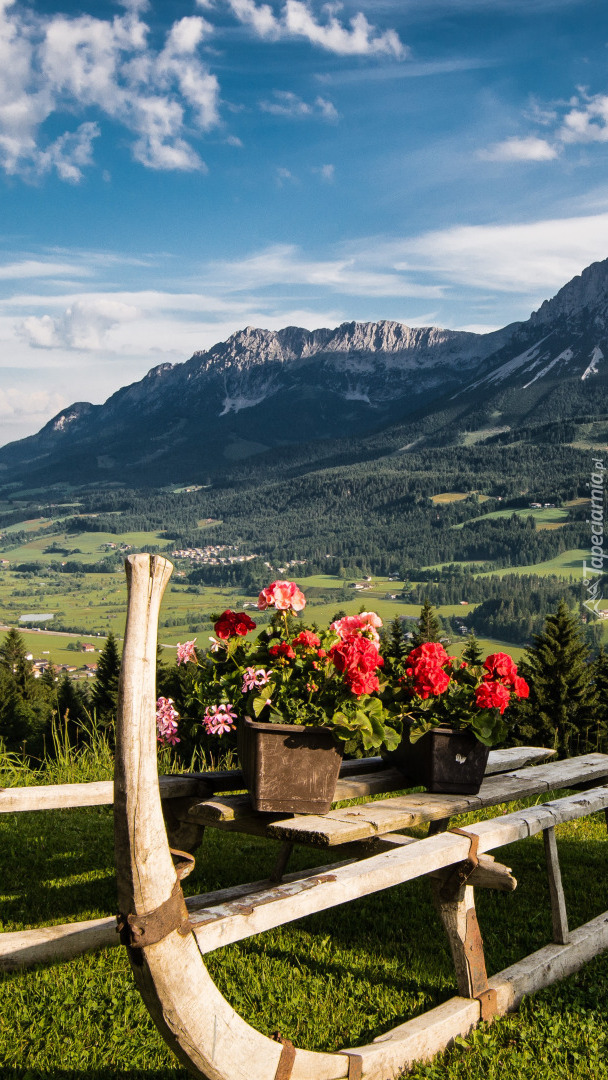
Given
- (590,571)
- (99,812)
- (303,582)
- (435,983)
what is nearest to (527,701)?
(99,812)

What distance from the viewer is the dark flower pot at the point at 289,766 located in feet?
11.7

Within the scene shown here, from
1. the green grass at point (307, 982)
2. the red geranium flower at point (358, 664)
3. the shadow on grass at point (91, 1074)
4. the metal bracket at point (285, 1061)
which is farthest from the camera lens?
the red geranium flower at point (358, 664)

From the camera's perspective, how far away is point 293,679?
3756mm

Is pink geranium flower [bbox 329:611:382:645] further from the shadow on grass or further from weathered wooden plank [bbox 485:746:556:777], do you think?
the shadow on grass

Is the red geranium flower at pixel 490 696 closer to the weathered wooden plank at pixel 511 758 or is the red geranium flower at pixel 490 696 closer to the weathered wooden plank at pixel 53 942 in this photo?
the weathered wooden plank at pixel 511 758

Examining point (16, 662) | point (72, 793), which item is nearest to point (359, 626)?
point (72, 793)

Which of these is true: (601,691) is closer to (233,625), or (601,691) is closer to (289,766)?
(233,625)

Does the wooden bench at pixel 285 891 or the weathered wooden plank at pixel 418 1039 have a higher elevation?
the wooden bench at pixel 285 891

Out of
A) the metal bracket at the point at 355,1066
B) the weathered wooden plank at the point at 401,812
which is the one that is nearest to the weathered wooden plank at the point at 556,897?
the weathered wooden plank at the point at 401,812

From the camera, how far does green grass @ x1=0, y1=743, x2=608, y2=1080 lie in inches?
137

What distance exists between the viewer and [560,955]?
14.5 ft

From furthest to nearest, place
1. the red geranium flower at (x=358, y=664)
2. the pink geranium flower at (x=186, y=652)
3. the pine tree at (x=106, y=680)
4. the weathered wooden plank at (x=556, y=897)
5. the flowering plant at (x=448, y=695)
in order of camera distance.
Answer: the pine tree at (x=106, y=680) < the weathered wooden plank at (x=556, y=897) < the pink geranium flower at (x=186, y=652) < the flowering plant at (x=448, y=695) < the red geranium flower at (x=358, y=664)

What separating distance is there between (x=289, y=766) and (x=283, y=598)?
85 cm

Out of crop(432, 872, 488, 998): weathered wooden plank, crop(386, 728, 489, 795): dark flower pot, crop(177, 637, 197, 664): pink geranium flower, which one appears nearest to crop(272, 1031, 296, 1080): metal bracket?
crop(432, 872, 488, 998): weathered wooden plank
